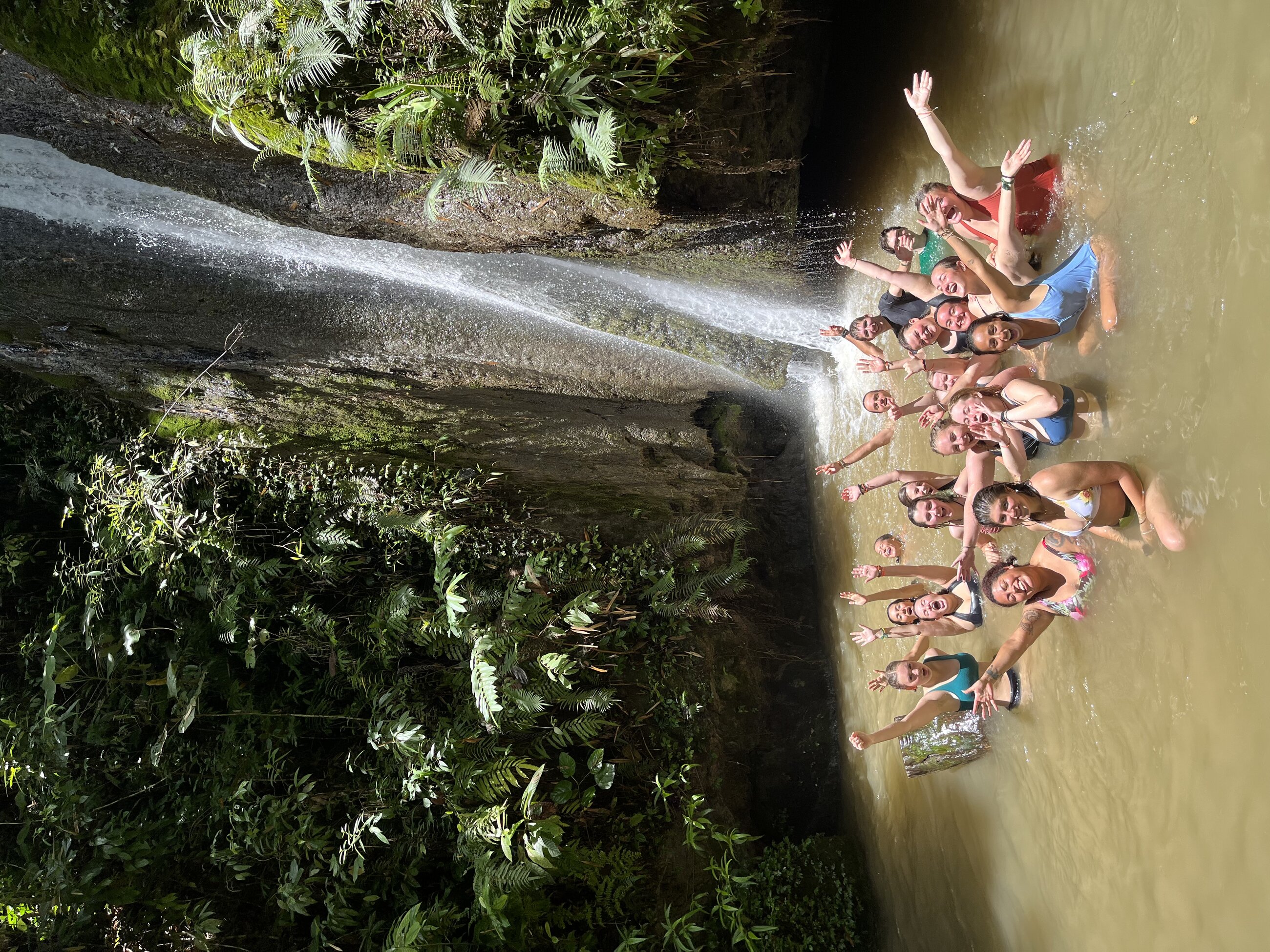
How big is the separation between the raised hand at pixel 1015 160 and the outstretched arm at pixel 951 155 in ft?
1.50

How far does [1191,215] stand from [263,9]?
5.62 meters

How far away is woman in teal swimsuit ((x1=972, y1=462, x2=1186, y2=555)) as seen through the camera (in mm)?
3875

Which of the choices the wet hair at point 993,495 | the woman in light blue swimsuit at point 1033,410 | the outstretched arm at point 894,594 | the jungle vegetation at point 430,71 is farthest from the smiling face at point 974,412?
the jungle vegetation at point 430,71

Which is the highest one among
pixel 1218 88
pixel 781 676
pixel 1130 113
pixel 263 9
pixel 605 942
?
pixel 263 9

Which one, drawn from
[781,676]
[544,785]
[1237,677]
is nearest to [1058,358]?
[1237,677]

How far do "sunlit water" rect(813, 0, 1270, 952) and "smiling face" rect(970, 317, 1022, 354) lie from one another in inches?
21.6

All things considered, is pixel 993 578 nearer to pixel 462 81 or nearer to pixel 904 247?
pixel 904 247

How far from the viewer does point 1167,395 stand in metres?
3.78

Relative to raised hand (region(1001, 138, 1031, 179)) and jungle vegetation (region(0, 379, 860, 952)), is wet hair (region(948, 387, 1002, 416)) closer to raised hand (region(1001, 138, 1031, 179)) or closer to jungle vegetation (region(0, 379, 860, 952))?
raised hand (region(1001, 138, 1031, 179))

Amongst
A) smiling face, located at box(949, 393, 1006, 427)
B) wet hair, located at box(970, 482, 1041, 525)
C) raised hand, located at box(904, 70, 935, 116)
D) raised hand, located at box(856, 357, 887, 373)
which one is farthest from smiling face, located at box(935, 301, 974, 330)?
raised hand, located at box(856, 357, 887, 373)

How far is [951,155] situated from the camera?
172 inches

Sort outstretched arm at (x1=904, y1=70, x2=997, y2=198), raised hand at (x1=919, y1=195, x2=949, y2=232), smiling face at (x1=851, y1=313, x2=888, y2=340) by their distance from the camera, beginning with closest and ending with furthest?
outstretched arm at (x1=904, y1=70, x2=997, y2=198) < raised hand at (x1=919, y1=195, x2=949, y2=232) < smiling face at (x1=851, y1=313, x2=888, y2=340)

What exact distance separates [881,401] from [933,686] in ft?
7.19

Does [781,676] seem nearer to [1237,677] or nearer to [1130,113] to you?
[1237,677]
